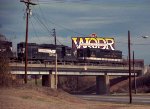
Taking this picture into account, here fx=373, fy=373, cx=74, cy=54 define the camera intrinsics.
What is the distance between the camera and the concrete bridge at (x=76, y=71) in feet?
265

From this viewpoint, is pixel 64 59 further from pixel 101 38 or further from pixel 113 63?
pixel 101 38

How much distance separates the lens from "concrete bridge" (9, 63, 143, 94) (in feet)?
265

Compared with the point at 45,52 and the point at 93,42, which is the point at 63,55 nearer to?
the point at 45,52

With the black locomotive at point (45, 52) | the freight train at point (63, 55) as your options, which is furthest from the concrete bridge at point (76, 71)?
the black locomotive at point (45, 52)

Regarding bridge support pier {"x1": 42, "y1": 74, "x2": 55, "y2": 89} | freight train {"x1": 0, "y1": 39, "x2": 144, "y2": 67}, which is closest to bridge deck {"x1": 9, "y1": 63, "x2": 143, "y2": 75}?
bridge support pier {"x1": 42, "y1": 74, "x2": 55, "y2": 89}

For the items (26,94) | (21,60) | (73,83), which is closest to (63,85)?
(73,83)

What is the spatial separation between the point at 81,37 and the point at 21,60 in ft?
215

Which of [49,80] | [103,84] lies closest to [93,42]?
[103,84]

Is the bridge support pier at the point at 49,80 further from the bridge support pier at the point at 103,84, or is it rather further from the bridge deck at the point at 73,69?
the bridge support pier at the point at 103,84

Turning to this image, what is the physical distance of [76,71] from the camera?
3688 inches

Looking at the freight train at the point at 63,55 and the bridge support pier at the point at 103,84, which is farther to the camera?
the bridge support pier at the point at 103,84

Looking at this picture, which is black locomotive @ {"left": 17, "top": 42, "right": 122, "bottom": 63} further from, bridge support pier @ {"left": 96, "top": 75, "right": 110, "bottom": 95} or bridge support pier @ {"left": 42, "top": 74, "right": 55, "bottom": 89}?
bridge support pier @ {"left": 96, "top": 75, "right": 110, "bottom": 95}

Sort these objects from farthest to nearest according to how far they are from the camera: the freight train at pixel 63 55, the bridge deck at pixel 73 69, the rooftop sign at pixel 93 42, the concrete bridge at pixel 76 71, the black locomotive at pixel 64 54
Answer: the rooftop sign at pixel 93 42 < the concrete bridge at pixel 76 71 < the black locomotive at pixel 64 54 < the freight train at pixel 63 55 < the bridge deck at pixel 73 69

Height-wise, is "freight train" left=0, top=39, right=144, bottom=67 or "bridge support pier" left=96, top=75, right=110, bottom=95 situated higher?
"freight train" left=0, top=39, right=144, bottom=67
